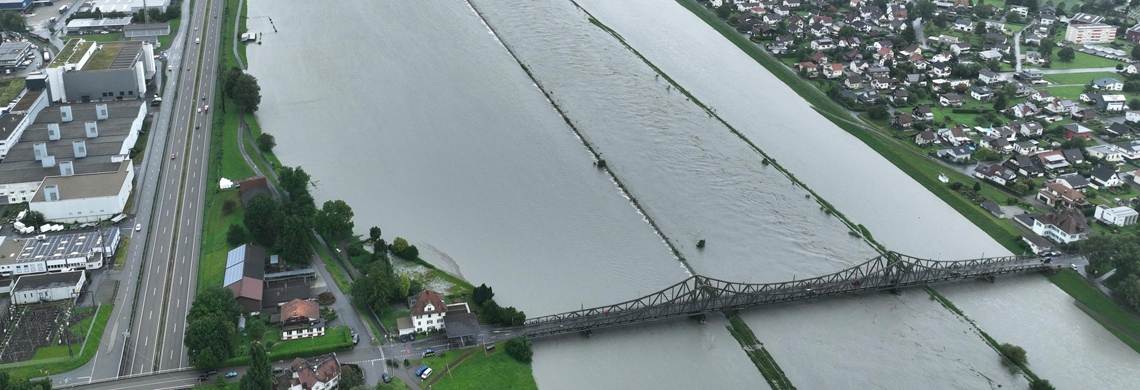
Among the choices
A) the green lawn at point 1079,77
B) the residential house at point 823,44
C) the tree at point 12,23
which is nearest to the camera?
the green lawn at point 1079,77

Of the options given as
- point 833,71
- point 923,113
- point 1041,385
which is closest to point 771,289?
point 1041,385

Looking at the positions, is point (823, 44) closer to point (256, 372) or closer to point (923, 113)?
point (923, 113)

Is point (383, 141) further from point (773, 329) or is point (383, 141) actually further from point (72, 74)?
point (773, 329)

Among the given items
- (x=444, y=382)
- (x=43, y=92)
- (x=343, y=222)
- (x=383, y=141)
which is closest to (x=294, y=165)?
(x=383, y=141)

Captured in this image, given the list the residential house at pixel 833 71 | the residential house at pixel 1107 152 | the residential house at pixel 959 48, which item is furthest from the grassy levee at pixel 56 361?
the residential house at pixel 959 48

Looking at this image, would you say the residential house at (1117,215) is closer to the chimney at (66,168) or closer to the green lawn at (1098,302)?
the green lawn at (1098,302)

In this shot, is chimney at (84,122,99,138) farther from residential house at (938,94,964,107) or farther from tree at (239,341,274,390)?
residential house at (938,94,964,107)

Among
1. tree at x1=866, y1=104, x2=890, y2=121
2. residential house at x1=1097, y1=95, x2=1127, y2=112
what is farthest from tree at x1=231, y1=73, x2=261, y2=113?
residential house at x1=1097, y1=95, x2=1127, y2=112
